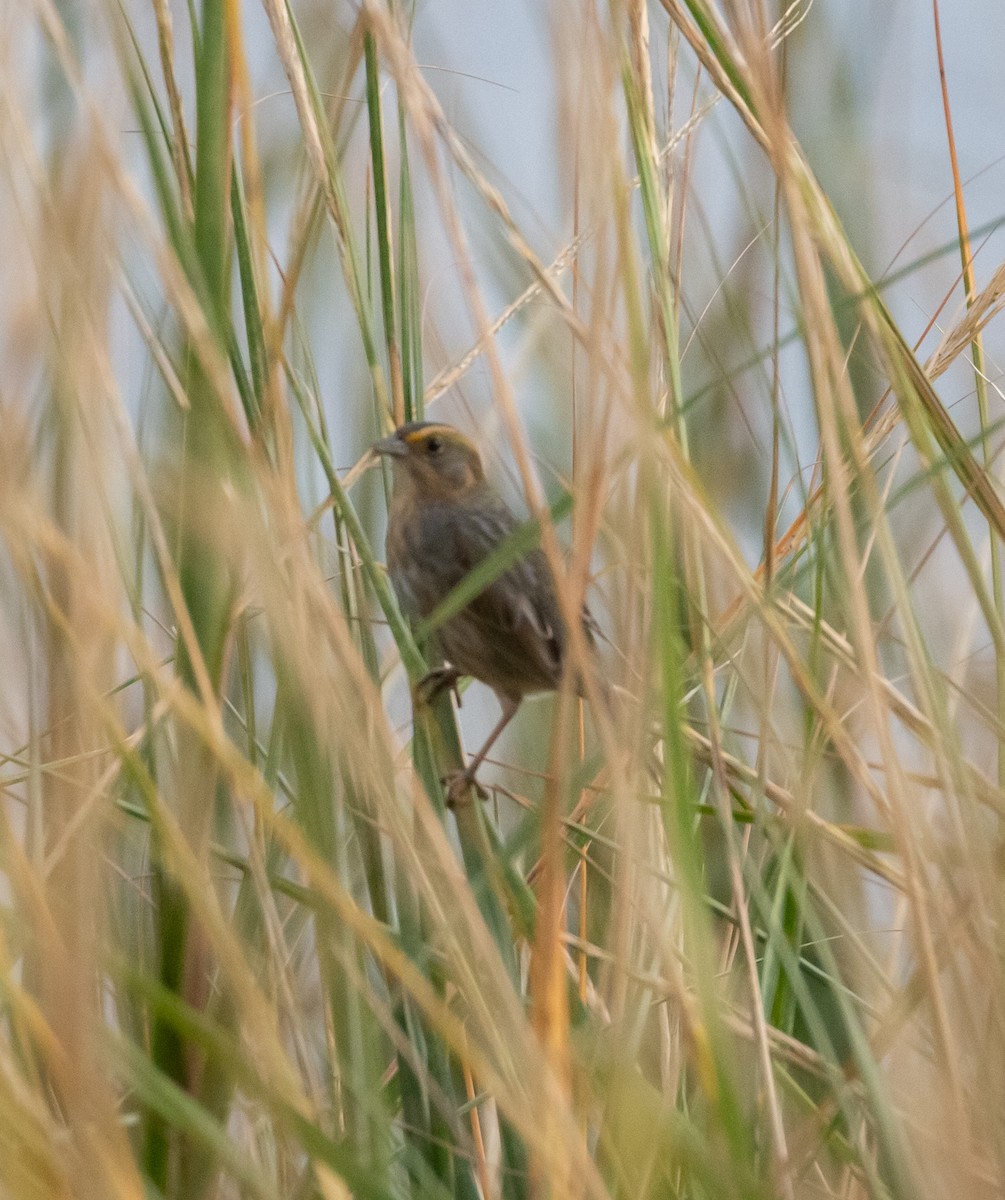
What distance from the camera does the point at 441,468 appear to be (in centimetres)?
277

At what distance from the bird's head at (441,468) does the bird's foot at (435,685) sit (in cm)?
37

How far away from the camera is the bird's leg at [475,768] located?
6.01ft

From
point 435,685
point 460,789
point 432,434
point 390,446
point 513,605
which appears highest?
point 432,434

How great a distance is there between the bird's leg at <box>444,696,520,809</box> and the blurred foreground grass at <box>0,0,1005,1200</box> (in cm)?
4

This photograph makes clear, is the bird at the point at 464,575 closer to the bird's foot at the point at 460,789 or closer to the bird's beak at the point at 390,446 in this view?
the bird's beak at the point at 390,446

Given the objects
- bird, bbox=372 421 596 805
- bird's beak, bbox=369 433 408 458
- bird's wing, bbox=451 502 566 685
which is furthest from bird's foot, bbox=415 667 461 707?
bird's beak, bbox=369 433 408 458

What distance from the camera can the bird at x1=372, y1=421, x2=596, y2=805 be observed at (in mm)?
2570

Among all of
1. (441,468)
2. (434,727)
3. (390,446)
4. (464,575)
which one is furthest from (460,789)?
(441,468)

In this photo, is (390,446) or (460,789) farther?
(390,446)

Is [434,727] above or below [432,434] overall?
below

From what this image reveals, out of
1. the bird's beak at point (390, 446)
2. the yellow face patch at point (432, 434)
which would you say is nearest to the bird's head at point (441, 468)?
the yellow face patch at point (432, 434)

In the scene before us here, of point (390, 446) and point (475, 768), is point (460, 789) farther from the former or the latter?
point (390, 446)

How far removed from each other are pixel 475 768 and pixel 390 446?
0.48 m

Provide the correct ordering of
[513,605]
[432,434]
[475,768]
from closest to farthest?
1. [475,768]
2. [432,434]
3. [513,605]
